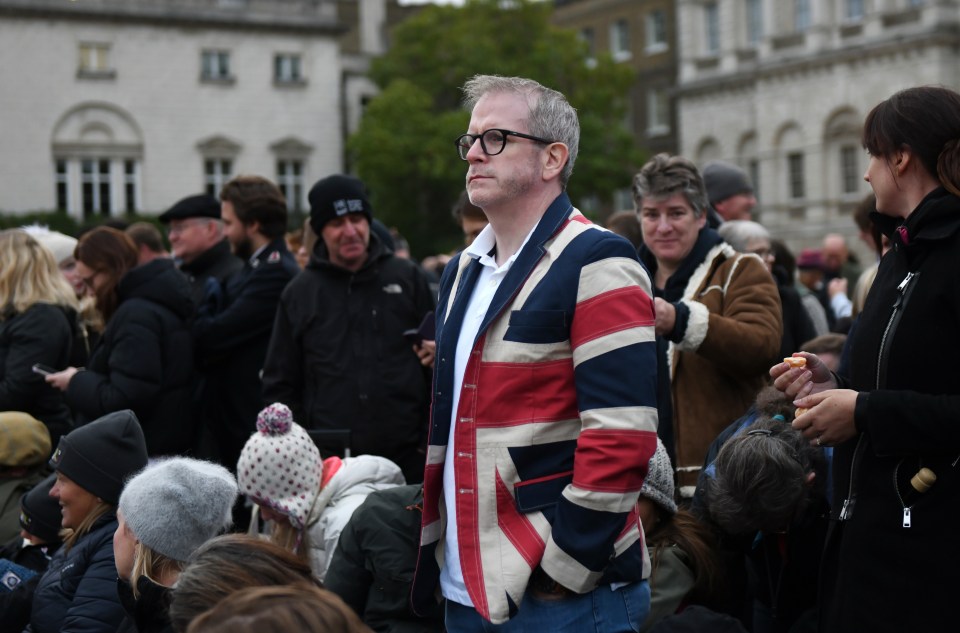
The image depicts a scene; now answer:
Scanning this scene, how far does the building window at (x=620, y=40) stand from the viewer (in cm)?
6088

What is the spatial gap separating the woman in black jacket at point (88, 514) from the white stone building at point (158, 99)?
47.1m

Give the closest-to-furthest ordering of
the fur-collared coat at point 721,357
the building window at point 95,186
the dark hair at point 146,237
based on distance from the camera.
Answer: the fur-collared coat at point 721,357 < the dark hair at point 146,237 < the building window at point 95,186

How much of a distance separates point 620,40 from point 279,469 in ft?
192

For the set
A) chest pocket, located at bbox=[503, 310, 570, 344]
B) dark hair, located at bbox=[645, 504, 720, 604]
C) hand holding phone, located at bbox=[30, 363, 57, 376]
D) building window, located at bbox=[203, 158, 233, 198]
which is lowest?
dark hair, located at bbox=[645, 504, 720, 604]

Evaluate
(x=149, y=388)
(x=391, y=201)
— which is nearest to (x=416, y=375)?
(x=149, y=388)

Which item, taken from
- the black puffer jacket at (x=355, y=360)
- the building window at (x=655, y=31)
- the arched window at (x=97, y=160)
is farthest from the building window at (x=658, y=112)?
the black puffer jacket at (x=355, y=360)

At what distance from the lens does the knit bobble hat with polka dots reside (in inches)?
196

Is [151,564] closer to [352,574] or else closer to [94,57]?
[352,574]

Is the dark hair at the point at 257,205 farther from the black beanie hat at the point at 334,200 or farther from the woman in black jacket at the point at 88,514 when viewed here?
the woman in black jacket at the point at 88,514

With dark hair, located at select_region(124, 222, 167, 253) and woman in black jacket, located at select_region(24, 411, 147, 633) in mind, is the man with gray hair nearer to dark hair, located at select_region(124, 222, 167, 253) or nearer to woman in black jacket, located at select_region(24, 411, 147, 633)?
woman in black jacket, located at select_region(24, 411, 147, 633)

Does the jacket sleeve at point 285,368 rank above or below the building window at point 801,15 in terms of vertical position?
below

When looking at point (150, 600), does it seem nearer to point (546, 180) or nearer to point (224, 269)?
point (546, 180)

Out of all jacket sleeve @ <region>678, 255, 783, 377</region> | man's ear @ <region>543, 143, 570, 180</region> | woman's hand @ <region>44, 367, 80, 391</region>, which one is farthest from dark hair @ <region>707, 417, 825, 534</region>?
woman's hand @ <region>44, 367, 80, 391</region>

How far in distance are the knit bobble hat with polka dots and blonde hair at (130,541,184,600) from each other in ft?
2.60
